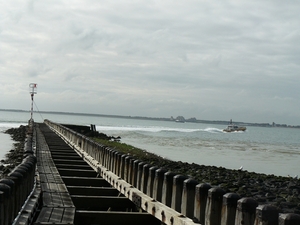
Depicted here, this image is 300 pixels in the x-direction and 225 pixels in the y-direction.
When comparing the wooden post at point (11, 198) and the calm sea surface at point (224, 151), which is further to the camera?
the calm sea surface at point (224, 151)

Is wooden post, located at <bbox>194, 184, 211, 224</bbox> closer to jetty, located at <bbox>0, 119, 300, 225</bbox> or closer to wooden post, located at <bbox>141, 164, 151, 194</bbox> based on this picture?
jetty, located at <bbox>0, 119, 300, 225</bbox>


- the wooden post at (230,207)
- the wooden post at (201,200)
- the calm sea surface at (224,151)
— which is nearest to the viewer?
the wooden post at (230,207)

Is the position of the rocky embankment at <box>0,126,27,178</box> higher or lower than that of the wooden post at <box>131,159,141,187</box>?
lower

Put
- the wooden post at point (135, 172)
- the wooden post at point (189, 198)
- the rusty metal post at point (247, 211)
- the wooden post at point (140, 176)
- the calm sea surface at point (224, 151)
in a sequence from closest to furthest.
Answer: the rusty metal post at point (247, 211), the wooden post at point (189, 198), the wooden post at point (140, 176), the wooden post at point (135, 172), the calm sea surface at point (224, 151)

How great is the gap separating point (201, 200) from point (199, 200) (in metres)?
0.04

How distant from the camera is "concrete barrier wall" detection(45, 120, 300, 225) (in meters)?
4.63

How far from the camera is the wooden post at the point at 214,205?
569 cm

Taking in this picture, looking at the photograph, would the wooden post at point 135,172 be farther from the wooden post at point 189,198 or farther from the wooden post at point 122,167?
the wooden post at point 189,198

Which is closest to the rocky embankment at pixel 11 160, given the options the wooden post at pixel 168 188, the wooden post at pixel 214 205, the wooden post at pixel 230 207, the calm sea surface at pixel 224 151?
the calm sea surface at pixel 224 151

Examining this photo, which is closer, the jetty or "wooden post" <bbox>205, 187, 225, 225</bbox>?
the jetty

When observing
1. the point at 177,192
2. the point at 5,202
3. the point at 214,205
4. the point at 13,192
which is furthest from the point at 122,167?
the point at 5,202

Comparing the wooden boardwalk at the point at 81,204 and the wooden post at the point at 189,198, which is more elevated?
the wooden post at the point at 189,198

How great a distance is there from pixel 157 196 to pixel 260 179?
13822mm

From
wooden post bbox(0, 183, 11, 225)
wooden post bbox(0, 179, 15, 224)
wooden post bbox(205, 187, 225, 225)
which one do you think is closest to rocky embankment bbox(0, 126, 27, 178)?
wooden post bbox(0, 179, 15, 224)
